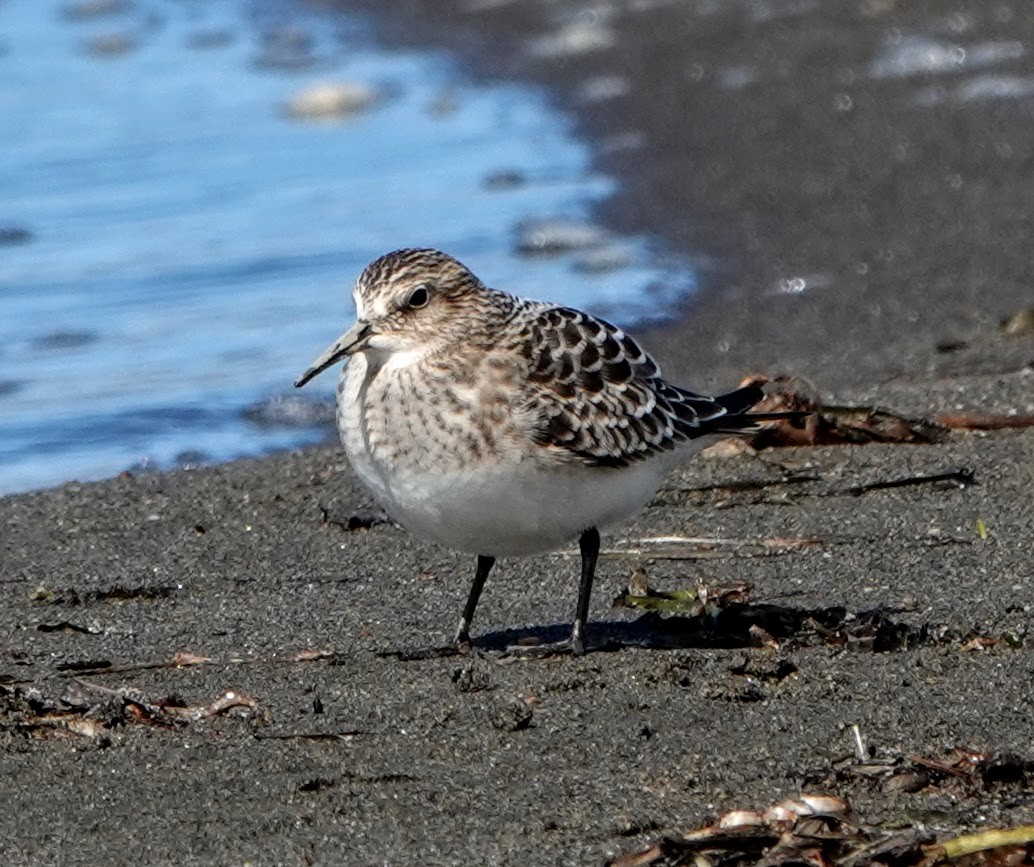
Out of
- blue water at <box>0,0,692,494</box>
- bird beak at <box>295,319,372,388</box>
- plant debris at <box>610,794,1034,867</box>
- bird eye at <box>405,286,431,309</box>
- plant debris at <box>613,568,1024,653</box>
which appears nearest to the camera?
plant debris at <box>610,794,1034,867</box>

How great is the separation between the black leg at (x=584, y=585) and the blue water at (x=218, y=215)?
2.73 m

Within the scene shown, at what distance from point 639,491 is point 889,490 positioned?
1068 millimetres

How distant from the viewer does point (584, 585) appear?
492cm

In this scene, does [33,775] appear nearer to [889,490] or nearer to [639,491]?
[639,491]

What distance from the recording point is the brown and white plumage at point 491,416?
4.72 meters

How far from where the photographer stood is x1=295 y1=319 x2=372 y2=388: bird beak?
4891 millimetres

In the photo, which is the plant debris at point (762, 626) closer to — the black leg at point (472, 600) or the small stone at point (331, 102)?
the black leg at point (472, 600)

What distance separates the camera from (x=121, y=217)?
1062 centimetres

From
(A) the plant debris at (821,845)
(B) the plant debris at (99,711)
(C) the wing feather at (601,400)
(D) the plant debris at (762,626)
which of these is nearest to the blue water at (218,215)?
(C) the wing feather at (601,400)

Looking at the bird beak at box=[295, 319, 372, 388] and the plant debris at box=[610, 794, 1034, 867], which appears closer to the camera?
the plant debris at box=[610, 794, 1034, 867]

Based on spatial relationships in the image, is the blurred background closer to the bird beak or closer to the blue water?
the blue water

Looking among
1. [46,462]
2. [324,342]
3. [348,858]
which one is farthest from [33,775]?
[324,342]

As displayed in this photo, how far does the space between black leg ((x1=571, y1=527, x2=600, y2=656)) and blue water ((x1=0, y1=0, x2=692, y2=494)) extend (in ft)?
8.97

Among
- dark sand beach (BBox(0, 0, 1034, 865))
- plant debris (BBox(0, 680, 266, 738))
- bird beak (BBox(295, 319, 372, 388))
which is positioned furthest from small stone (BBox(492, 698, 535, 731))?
bird beak (BBox(295, 319, 372, 388))
